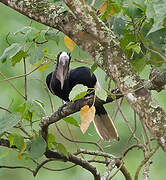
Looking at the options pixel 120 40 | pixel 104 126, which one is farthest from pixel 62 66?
pixel 120 40

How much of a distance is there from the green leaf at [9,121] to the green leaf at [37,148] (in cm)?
22

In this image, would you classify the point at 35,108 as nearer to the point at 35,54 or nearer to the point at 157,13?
the point at 35,54

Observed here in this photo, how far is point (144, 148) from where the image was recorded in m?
2.38

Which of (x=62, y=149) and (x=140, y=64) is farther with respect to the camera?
(x=62, y=149)

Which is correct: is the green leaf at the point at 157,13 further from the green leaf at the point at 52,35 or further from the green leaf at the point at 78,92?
the green leaf at the point at 52,35

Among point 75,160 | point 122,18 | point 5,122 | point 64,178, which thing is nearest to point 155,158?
point 64,178

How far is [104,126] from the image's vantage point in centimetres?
335

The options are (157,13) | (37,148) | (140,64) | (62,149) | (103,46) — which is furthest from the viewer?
(62,149)

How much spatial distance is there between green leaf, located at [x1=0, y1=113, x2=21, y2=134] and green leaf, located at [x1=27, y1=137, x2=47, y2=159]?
0.22 metres

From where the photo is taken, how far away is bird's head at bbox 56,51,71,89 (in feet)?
10.1

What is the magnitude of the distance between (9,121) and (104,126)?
122cm

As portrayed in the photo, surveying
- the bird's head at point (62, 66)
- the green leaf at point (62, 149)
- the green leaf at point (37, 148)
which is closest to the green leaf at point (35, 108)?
the green leaf at point (37, 148)

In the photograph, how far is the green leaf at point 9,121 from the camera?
2206mm

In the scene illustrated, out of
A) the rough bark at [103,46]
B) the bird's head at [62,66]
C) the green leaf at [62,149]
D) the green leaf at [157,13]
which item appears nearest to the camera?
the green leaf at [157,13]
